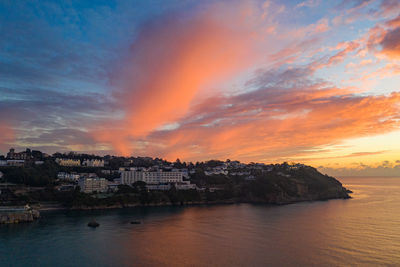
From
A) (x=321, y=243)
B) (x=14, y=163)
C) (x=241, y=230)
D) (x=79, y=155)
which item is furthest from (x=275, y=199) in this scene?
(x=79, y=155)

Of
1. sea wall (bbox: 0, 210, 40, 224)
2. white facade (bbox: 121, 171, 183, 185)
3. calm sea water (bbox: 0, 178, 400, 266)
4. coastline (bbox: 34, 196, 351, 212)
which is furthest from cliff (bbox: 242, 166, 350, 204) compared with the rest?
sea wall (bbox: 0, 210, 40, 224)

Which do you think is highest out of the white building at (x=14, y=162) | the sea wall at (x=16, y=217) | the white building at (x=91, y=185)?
the white building at (x=14, y=162)

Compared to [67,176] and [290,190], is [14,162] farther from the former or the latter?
[290,190]

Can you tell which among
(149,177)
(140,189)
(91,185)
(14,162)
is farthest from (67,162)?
(140,189)

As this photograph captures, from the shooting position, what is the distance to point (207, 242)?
30.2m

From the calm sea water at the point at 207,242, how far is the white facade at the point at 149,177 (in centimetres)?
4072

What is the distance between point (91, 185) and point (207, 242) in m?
50.3

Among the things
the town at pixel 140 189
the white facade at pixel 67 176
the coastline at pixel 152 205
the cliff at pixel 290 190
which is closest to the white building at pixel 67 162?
the town at pixel 140 189

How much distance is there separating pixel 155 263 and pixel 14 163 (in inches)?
3823

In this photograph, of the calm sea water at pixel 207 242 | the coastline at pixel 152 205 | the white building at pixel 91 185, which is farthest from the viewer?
the white building at pixel 91 185

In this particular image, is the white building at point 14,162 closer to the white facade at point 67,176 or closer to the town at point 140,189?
the town at point 140,189

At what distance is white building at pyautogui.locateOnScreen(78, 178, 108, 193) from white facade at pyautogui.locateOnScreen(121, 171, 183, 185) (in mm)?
12254

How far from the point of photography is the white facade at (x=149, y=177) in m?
86.1

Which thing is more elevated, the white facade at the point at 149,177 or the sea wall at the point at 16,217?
the white facade at the point at 149,177
